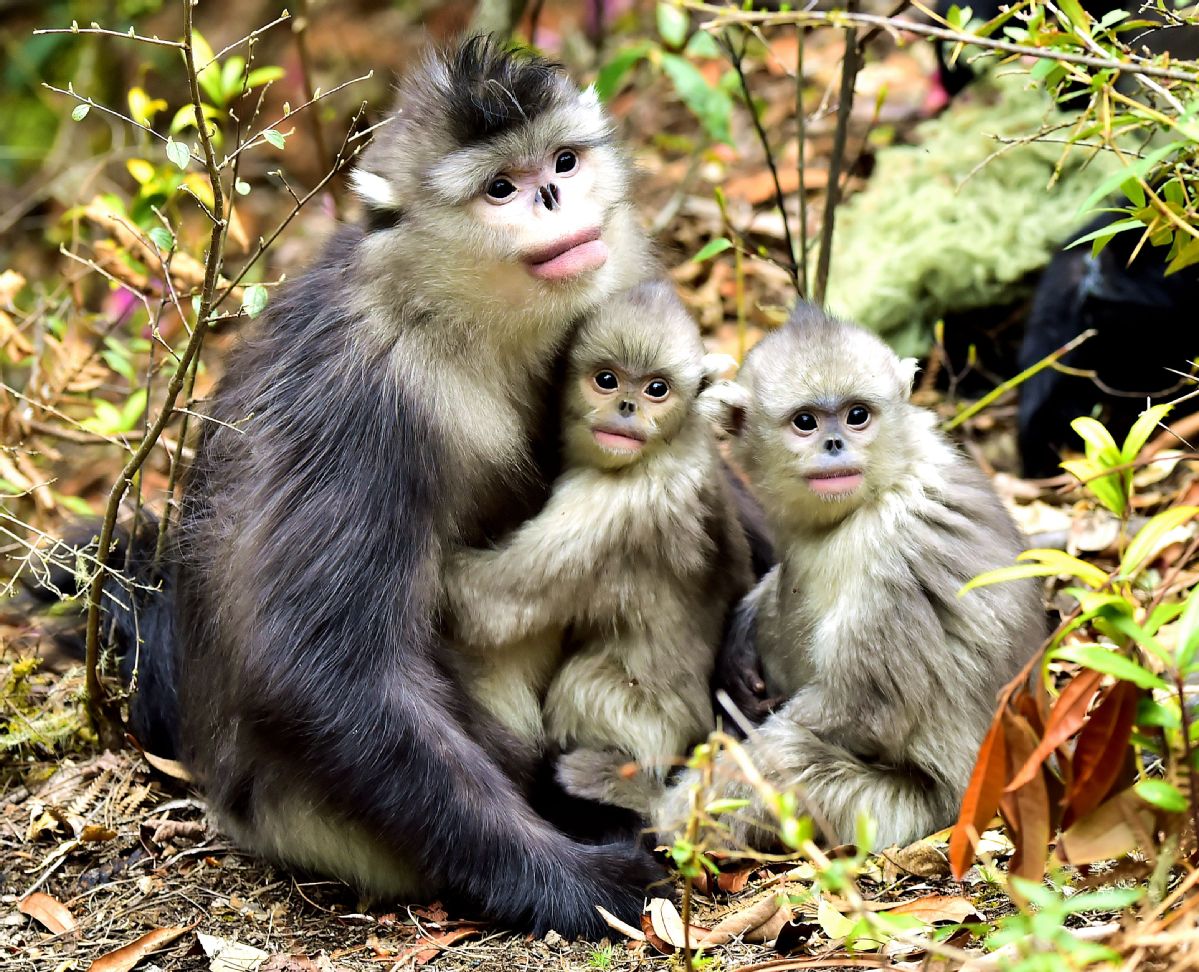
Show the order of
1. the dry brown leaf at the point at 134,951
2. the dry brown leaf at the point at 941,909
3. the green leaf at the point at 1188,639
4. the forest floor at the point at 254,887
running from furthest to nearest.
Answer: the dry brown leaf at the point at 134,951 → the forest floor at the point at 254,887 → the dry brown leaf at the point at 941,909 → the green leaf at the point at 1188,639

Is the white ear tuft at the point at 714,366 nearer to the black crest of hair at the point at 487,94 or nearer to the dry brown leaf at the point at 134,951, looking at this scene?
the black crest of hair at the point at 487,94

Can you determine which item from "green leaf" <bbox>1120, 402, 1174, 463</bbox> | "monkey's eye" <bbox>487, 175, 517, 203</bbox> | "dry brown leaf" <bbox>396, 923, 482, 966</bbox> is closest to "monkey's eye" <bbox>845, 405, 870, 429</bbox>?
"green leaf" <bbox>1120, 402, 1174, 463</bbox>

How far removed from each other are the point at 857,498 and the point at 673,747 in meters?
0.86

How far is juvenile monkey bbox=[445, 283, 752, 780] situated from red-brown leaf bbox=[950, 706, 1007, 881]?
119cm

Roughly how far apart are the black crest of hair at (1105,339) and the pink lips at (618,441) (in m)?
2.12

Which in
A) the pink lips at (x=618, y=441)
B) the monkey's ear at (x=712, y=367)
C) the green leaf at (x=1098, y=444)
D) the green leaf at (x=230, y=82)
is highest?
the green leaf at (x=230, y=82)

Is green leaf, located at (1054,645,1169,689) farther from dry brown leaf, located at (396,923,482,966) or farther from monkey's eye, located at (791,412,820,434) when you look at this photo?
dry brown leaf, located at (396,923,482,966)

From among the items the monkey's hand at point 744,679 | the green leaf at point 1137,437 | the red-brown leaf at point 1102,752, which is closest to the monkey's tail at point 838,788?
the monkey's hand at point 744,679

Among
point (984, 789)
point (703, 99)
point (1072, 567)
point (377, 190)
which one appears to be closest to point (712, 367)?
point (377, 190)

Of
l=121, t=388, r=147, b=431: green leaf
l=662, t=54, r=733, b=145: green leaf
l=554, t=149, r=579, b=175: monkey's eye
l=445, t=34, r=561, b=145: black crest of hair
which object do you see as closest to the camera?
l=445, t=34, r=561, b=145: black crest of hair

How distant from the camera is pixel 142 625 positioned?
3.98m

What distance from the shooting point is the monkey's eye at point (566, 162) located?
3.27 metres

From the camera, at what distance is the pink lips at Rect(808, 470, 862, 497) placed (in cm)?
317

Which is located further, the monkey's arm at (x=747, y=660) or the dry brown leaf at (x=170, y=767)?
the dry brown leaf at (x=170, y=767)
